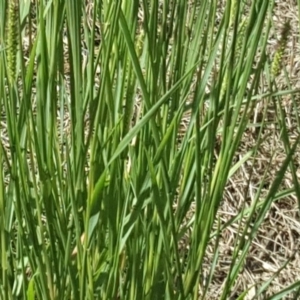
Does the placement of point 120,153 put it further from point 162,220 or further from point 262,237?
point 262,237

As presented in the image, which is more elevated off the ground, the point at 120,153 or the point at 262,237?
the point at 120,153

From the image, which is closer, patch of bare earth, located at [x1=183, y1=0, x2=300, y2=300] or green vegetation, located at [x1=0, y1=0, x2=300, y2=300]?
green vegetation, located at [x1=0, y1=0, x2=300, y2=300]

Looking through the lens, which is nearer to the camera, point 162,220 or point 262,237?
point 162,220

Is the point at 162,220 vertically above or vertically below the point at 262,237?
above

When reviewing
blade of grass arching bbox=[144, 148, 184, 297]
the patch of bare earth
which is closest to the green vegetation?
blade of grass arching bbox=[144, 148, 184, 297]

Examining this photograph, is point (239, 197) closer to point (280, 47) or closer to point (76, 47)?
point (280, 47)

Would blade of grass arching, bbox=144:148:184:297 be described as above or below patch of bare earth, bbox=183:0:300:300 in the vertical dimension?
above

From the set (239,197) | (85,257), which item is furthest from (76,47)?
(239,197)

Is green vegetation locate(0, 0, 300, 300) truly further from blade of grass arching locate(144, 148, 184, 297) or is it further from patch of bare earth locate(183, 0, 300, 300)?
patch of bare earth locate(183, 0, 300, 300)

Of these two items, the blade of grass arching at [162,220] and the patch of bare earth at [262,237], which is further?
the patch of bare earth at [262,237]

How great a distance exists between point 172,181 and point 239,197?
0.91 meters

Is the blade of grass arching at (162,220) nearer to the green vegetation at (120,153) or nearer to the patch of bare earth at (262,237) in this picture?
the green vegetation at (120,153)

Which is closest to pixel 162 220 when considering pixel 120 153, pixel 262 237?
pixel 120 153

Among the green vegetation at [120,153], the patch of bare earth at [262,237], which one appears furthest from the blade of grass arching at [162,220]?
the patch of bare earth at [262,237]
